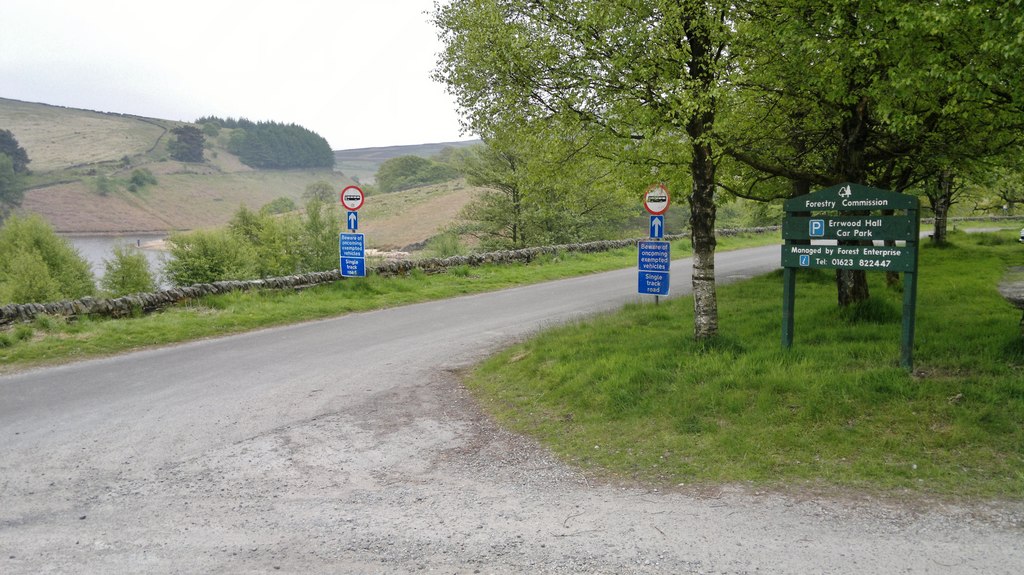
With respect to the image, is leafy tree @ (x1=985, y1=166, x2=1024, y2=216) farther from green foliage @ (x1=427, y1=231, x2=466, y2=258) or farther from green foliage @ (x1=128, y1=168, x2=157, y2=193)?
green foliage @ (x1=128, y1=168, x2=157, y2=193)

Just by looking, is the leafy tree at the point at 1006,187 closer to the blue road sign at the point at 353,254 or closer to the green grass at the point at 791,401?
the green grass at the point at 791,401

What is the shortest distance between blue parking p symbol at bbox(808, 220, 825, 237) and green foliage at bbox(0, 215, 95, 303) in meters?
25.5

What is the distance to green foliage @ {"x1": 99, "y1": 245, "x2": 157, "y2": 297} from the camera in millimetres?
24625

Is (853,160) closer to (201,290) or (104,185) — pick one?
(201,290)

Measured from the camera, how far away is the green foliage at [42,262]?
23234 mm

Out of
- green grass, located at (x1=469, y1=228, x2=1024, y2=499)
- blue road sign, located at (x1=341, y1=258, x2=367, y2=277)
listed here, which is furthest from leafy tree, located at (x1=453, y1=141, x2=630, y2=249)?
green grass, located at (x1=469, y1=228, x2=1024, y2=499)

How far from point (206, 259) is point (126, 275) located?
3.55 m

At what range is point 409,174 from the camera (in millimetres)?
97000

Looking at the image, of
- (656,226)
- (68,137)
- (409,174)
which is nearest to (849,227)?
(656,226)

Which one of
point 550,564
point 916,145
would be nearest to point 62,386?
point 550,564

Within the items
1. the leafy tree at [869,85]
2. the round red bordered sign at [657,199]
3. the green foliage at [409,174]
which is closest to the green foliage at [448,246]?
the round red bordered sign at [657,199]

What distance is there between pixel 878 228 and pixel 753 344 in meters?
2.08

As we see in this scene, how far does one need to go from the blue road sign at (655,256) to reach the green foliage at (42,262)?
2205 centimetres

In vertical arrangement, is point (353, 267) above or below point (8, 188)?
below
